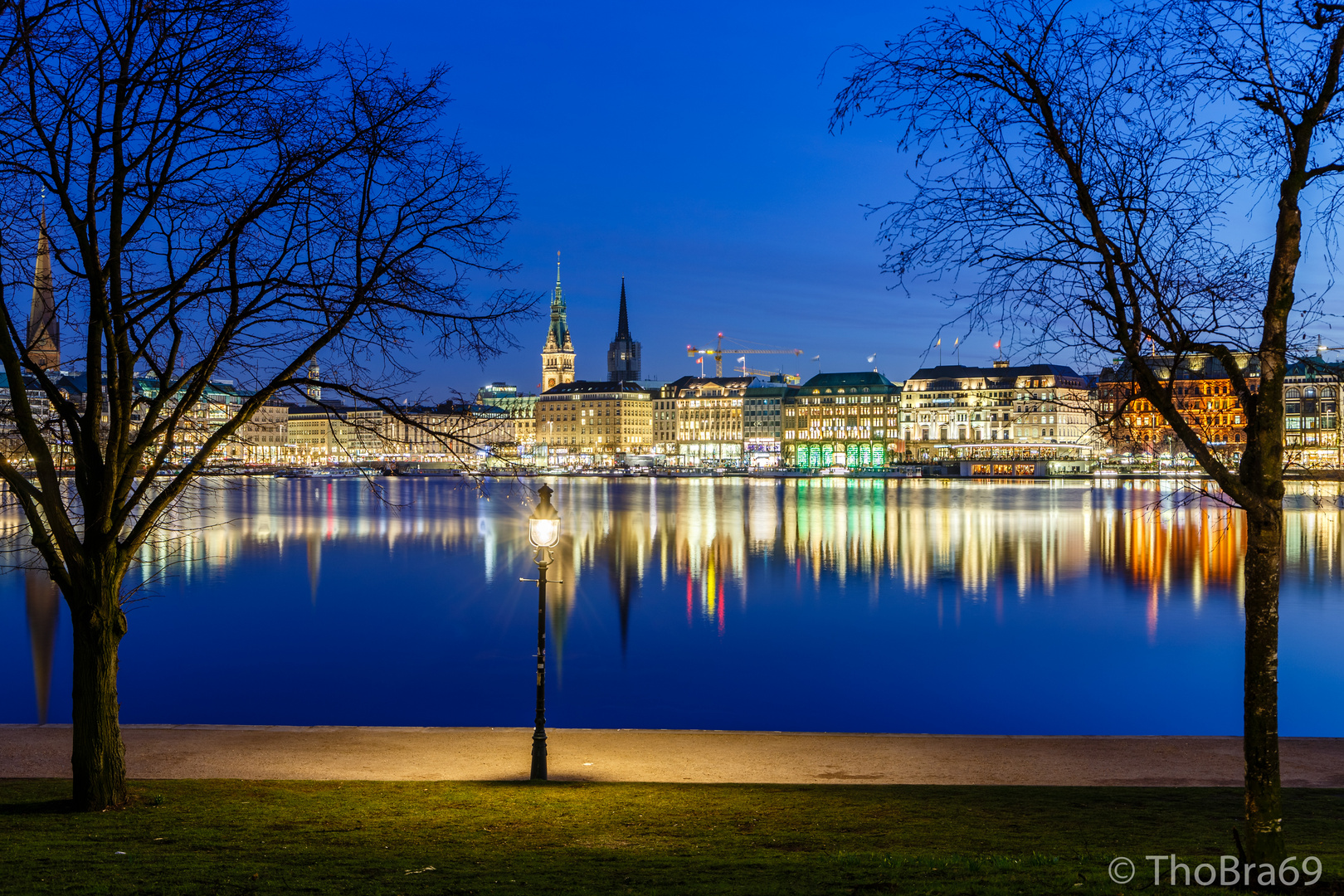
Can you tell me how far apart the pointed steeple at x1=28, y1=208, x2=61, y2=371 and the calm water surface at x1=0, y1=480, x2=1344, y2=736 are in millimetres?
4940

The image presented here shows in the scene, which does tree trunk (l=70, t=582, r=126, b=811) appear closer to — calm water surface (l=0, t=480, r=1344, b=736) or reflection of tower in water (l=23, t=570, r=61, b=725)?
calm water surface (l=0, t=480, r=1344, b=736)

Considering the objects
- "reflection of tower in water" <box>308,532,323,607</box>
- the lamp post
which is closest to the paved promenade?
the lamp post

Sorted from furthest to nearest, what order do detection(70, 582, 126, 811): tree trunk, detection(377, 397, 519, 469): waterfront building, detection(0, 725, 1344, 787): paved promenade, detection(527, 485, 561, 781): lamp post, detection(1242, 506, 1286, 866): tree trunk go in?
detection(0, 725, 1344, 787): paved promenade → detection(527, 485, 561, 781): lamp post → detection(377, 397, 519, 469): waterfront building → detection(70, 582, 126, 811): tree trunk → detection(1242, 506, 1286, 866): tree trunk

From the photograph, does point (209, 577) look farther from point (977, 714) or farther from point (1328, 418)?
point (1328, 418)

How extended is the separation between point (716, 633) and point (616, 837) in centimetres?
2365

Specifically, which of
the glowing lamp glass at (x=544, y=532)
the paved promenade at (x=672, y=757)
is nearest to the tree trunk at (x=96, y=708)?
the paved promenade at (x=672, y=757)

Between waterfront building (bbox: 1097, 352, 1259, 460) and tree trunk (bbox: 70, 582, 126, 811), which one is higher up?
waterfront building (bbox: 1097, 352, 1259, 460)

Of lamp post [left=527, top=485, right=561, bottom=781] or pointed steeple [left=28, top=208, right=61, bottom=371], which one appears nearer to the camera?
pointed steeple [left=28, top=208, right=61, bottom=371]

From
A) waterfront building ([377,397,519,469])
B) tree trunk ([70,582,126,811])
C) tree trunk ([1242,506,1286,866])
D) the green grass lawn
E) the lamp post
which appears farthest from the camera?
the lamp post

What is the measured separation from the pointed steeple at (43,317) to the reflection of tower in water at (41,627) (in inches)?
438

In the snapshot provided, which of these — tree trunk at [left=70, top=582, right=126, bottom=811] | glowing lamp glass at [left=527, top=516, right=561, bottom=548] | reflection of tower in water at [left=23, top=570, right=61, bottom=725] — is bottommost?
reflection of tower in water at [left=23, top=570, right=61, bottom=725]

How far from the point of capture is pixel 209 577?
43.8m

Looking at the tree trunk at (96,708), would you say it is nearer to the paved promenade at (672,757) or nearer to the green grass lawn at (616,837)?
the green grass lawn at (616,837)

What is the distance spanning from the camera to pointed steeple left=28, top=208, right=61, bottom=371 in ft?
33.6
